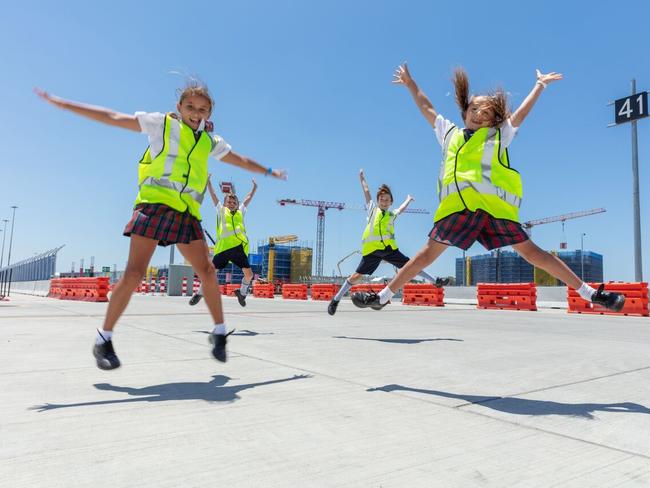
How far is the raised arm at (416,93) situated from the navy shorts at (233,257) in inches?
181

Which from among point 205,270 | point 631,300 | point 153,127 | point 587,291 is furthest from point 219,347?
point 631,300

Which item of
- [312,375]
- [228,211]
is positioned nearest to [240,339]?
[312,375]

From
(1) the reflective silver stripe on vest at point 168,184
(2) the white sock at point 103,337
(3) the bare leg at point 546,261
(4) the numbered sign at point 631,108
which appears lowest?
(2) the white sock at point 103,337

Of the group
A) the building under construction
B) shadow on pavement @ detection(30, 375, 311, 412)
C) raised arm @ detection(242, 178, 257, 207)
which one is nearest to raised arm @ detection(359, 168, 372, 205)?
raised arm @ detection(242, 178, 257, 207)

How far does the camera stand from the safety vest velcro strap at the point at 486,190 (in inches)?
121

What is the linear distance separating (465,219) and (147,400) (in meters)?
2.18

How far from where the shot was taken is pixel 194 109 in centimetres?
321

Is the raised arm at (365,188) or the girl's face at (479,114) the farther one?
the raised arm at (365,188)

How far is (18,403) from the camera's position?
226cm

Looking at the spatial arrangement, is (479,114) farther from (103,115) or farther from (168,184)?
(103,115)

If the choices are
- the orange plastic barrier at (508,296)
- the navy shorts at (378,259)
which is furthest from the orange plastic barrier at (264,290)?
the navy shorts at (378,259)

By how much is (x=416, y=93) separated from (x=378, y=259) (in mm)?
3982

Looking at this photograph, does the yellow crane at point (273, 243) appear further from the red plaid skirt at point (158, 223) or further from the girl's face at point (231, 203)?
the red plaid skirt at point (158, 223)

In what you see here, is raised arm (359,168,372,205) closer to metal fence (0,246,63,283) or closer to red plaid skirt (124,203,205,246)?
red plaid skirt (124,203,205,246)
